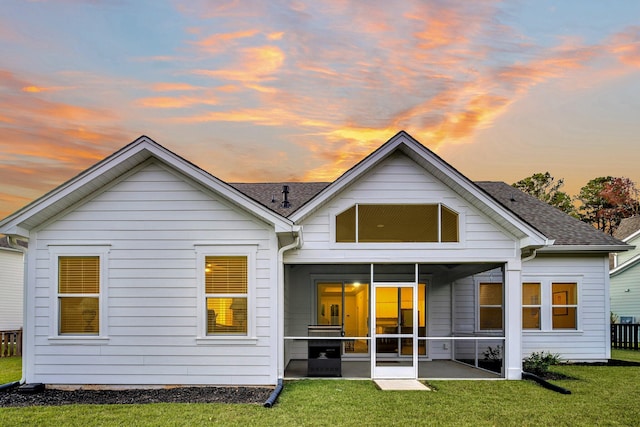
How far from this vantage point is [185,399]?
916cm

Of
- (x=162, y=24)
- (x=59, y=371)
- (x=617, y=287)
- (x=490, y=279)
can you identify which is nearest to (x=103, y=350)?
(x=59, y=371)

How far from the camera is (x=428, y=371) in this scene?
12703mm

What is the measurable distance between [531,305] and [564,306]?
916 millimetres

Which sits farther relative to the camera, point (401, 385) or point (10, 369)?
point (10, 369)

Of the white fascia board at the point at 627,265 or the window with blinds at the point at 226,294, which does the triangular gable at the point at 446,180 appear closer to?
the window with blinds at the point at 226,294

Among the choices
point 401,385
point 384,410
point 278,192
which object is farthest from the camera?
point 278,192

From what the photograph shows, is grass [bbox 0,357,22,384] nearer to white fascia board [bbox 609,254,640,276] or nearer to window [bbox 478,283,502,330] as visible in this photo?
window [bbox 478,283,502,330]

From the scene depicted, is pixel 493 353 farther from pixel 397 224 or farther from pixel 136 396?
pixel 136 396

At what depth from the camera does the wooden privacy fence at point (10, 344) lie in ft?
54.4

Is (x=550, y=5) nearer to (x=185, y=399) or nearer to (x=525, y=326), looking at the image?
(x=525, y=326)

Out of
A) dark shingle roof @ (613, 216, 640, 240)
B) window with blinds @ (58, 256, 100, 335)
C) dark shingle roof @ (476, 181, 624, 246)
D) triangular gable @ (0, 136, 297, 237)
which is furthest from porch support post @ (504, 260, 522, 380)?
dark shingle roof @ (613, 216, 640, 240)

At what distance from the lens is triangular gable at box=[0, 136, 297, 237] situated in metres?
10.0

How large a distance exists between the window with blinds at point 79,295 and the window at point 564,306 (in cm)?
1134

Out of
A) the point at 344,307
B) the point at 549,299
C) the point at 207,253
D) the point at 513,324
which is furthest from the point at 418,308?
the point at 207,253
